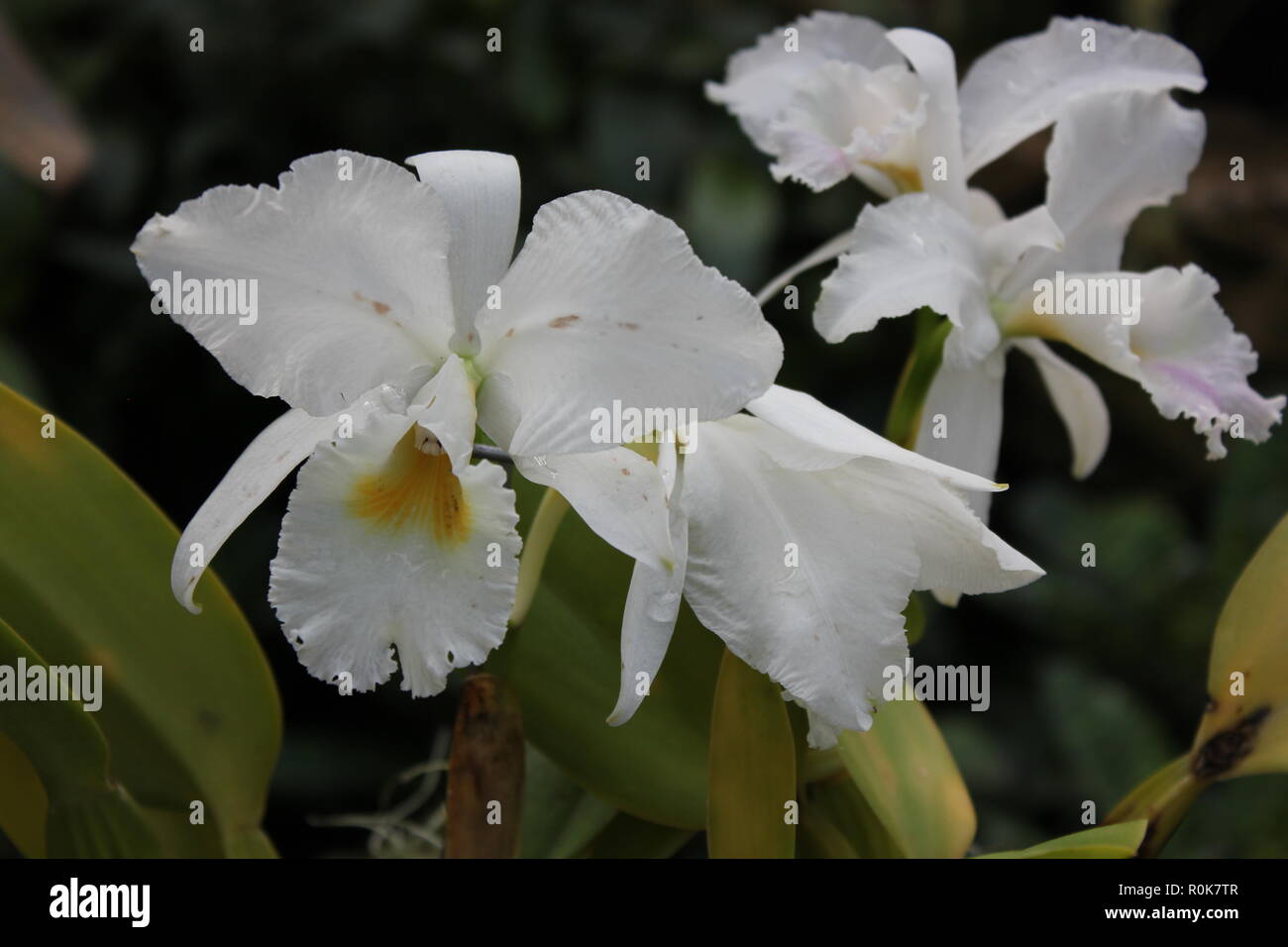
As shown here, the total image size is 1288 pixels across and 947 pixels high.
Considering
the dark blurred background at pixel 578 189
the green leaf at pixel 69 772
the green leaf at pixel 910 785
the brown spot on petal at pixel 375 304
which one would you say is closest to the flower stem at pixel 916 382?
the green leaf at pixel 910 785

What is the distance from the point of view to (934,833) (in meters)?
0.42

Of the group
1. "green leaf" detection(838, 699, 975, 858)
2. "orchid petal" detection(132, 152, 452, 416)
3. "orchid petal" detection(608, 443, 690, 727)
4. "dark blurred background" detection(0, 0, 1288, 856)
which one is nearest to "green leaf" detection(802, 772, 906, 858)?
"green leaf" detection(838, 699, 975, 858)

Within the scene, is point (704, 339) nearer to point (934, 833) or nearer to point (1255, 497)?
point (934, 833)

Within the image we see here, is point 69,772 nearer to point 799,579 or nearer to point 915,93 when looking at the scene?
point 799,579

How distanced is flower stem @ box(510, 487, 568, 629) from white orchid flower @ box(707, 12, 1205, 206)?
160mm

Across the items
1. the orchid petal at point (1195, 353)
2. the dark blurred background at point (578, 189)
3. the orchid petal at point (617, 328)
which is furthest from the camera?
the dark blurred background at point (578, 189)

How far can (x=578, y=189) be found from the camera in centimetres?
144

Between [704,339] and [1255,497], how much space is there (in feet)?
3.39

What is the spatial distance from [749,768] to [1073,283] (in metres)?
0.23

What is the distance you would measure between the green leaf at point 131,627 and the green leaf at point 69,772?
0.02m

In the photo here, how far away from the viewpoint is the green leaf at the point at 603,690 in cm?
43

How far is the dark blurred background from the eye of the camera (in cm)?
125

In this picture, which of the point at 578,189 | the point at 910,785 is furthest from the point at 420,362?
the point at 578,189

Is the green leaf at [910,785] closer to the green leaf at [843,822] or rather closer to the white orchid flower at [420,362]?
the green leaf at [843,822]
